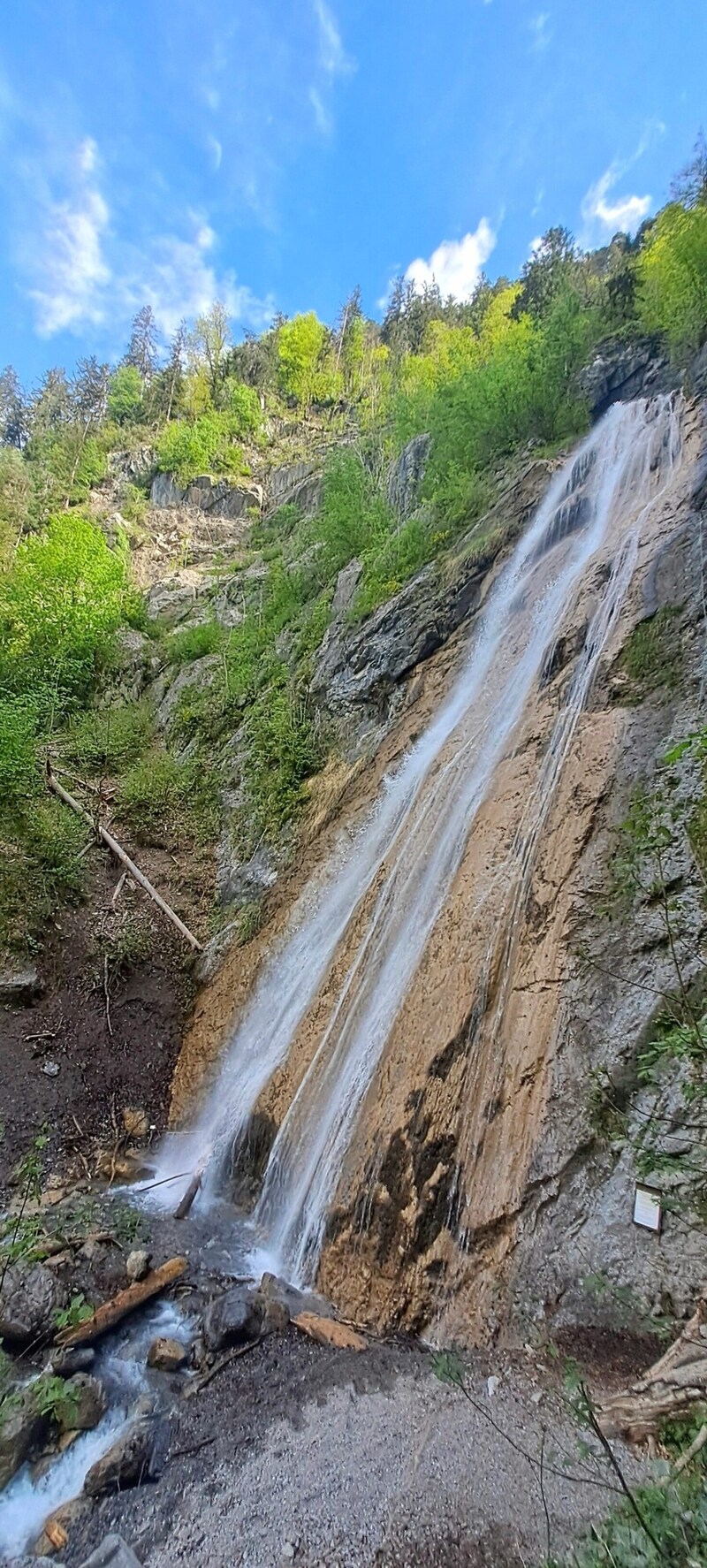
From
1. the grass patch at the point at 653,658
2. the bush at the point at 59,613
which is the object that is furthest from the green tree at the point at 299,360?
the grass patch at the point at 653,658

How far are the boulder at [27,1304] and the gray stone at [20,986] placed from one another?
13.3 ft

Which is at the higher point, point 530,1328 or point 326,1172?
point 326,1172

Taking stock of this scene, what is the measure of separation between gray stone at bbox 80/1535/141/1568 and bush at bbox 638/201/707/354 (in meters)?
16.7

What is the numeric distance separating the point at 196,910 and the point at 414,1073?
6004 millimetres

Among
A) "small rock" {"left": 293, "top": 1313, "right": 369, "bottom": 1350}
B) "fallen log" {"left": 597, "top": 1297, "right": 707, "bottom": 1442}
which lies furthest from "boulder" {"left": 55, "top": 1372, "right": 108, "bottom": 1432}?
"fallen log" {"left": 597, "top": 1297, "right": 707, "bottom": 1442}

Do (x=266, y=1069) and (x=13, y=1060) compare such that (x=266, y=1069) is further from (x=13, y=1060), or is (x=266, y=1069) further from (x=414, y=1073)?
(x=13, y=1060)

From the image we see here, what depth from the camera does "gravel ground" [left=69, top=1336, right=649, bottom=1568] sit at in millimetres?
2785

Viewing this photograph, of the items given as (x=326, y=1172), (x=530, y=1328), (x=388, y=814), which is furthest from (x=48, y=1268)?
(x=388, y=814)

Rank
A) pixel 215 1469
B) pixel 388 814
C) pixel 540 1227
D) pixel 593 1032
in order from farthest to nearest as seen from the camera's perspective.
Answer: pixel 388 814 < pixel 593 1032 < pixel 540 1227 < pixel 215 1469

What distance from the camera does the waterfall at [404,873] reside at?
595cm

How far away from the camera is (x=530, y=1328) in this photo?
3.83m

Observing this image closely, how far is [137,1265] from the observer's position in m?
5.14

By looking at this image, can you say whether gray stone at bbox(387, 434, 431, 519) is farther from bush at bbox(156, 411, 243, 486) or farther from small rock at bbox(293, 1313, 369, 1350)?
bush at bbox(156, 411, 243, 486)

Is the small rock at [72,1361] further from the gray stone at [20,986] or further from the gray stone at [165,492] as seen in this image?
the gray stone at [165,492]
